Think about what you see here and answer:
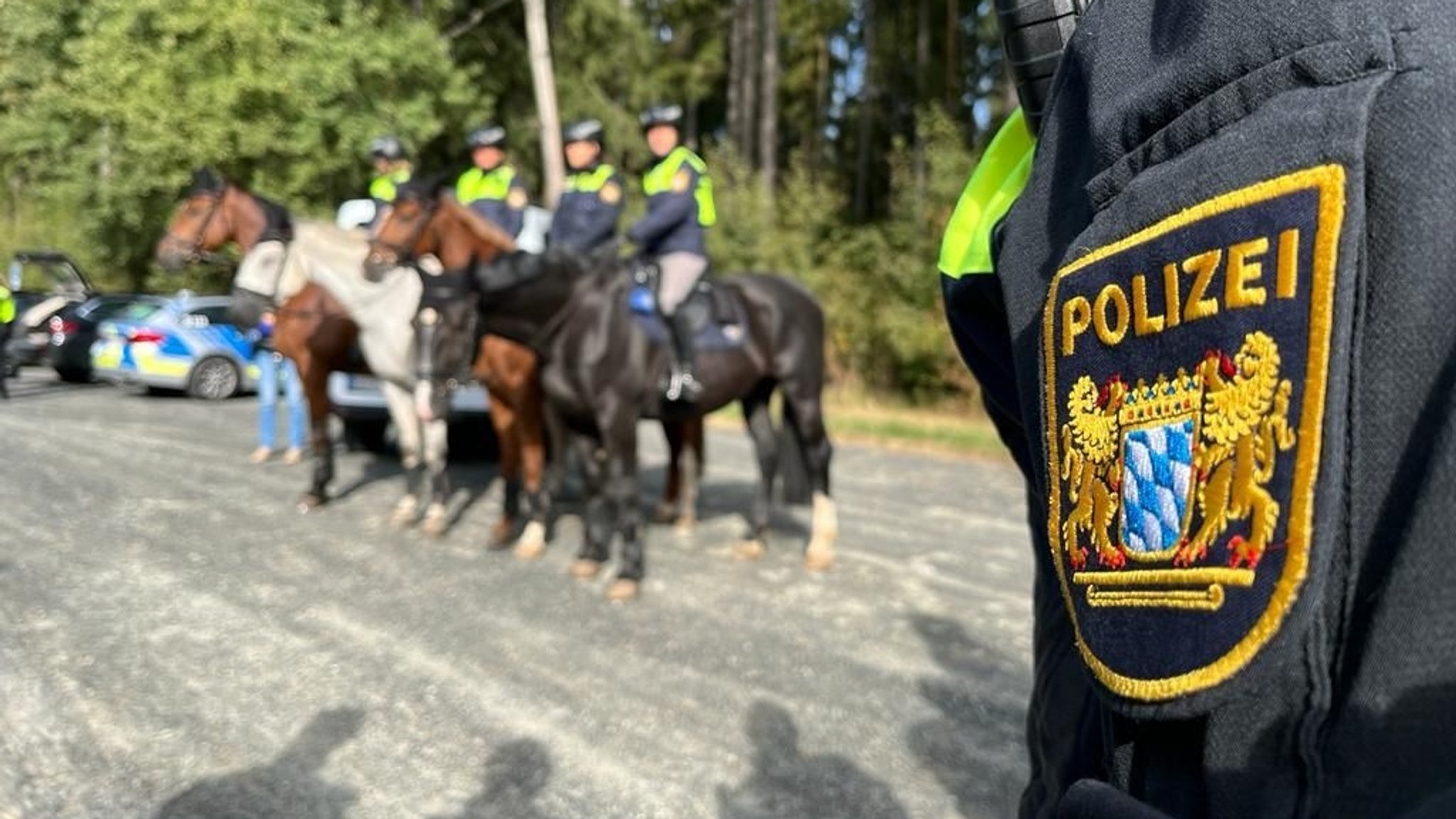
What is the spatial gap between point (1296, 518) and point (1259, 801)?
0.58ft

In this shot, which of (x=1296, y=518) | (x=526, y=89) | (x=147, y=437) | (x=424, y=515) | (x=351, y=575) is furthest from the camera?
(x=526, y=89)

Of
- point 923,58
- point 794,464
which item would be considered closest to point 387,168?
point 794,464

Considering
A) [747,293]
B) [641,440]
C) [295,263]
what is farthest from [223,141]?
[747,293]

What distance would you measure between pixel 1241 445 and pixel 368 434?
1198cm

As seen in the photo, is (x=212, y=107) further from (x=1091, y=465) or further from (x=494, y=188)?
(x=1091, y=465)

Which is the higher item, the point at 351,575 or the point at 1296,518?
the point at 1296,518

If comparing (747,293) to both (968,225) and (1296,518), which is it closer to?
(968,225)

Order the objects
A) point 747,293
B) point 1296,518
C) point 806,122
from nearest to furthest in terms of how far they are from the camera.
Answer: point 1296,518 < point 747,293 < point 806,122

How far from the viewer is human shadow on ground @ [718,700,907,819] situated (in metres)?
3.43

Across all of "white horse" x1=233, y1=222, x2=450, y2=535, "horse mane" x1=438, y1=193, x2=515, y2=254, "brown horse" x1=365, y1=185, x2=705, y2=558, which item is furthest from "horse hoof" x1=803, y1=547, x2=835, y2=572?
"horse mane" x1=438, y1=193, x2=515, y2=254

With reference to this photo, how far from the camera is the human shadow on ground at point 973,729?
11.9ft

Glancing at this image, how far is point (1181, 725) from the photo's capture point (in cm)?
72

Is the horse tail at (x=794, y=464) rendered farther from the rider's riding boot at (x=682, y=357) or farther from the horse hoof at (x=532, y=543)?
the horse hoof at (x=532, y=543)

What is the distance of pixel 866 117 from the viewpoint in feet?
104
